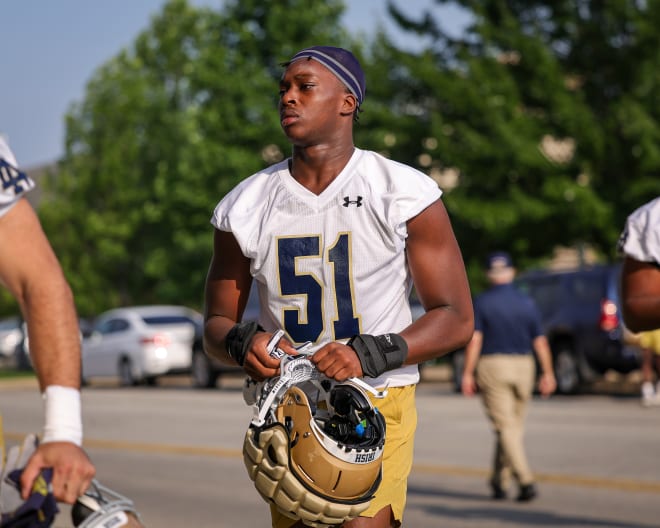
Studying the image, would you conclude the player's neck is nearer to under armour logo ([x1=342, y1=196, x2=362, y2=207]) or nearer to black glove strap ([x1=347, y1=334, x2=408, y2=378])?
under armour logo ([x1=342, y1=196, x2=362, y2=207])

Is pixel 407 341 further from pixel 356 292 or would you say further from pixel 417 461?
pixel 417 461

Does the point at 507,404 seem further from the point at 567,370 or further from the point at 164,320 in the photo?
the point at 164,320

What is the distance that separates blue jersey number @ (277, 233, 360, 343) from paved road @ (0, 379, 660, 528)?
14.9 feet

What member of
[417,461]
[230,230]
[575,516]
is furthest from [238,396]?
[230,230]

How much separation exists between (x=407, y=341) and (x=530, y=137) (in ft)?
79.1

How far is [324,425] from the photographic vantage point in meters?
3.56

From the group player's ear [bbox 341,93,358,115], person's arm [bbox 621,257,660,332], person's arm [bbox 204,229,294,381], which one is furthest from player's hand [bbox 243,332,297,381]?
person's arm [bbox 621,257,660,332]

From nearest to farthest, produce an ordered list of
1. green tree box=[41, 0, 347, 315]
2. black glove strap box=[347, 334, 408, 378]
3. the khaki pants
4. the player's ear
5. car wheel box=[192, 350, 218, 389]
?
black glove strap box=[347, 334, 408, 378] < the player's ear < the khaki pants < car wheel box=[192, 350, 218, 389] < green tree box=[41, 0, 347, 315]

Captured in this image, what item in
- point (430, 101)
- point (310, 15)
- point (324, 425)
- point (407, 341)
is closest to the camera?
point (324, 425)

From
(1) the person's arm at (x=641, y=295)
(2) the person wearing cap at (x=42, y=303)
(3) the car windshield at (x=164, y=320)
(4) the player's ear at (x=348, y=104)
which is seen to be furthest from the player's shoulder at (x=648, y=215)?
(3) the car windshield at (x=164, y=320)

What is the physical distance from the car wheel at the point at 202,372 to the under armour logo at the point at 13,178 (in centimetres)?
2223

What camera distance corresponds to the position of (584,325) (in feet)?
64.0

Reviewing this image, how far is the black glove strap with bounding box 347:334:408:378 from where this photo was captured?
12.3 feet

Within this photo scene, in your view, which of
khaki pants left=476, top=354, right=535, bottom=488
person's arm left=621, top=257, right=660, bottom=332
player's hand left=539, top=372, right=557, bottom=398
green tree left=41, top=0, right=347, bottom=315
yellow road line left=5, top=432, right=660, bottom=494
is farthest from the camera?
green tree left=41, top=0, right=347, bottom=315
